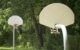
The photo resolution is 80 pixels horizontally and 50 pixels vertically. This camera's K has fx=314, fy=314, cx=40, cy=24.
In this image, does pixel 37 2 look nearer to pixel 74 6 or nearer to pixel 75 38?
pixel 74 6

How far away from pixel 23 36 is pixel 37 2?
327 centimetres

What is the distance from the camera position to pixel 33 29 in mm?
17609

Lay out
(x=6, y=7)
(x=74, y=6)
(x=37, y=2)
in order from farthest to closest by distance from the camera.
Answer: (x=6, y=7)
(x=37, y=2)
(x=74, y=6)

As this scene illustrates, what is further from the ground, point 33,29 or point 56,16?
point 33,29

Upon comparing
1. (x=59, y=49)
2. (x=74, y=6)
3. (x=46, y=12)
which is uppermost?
(x=74, y=6)

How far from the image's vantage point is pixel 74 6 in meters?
13.5

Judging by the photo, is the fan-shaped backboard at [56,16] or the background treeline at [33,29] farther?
the background treeline at [33,29]

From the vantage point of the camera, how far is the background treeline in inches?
490

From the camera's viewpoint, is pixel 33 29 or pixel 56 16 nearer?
pixel 56 16

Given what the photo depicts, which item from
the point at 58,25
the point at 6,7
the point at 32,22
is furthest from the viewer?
the point at 6,7

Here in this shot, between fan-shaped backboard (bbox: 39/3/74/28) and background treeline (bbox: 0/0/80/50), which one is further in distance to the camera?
background treeline (bbox: 0/0/80/50)

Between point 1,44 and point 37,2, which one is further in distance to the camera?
point 1,44

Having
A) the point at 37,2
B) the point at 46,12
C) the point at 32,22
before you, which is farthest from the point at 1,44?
the point at 46,12

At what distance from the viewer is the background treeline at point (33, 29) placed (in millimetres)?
12449
